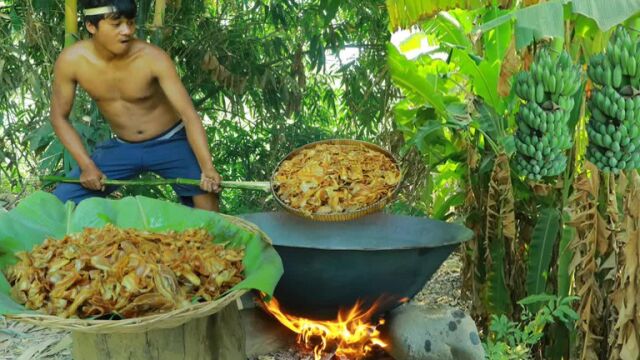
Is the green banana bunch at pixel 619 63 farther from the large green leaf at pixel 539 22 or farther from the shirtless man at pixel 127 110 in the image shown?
the shirtless man at pixel 127 110

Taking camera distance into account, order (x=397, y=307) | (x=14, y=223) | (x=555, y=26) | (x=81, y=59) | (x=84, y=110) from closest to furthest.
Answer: (x=555, y=26), (x=14, y=223), (x=397, y=307), (x=81, y=59), (x=84, y=110)

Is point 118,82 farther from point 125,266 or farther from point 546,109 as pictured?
point 546,109

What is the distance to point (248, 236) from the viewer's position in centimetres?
261

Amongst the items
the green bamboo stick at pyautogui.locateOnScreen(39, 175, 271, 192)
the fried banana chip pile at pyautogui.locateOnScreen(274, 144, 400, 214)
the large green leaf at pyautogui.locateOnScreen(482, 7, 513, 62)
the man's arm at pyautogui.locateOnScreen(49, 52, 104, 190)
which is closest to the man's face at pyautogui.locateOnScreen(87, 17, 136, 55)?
the man's arm at pyautogui.locateOnScreen(49, 52, 104, 190)

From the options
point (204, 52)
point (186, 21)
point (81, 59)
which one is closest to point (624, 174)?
point (81, 59)

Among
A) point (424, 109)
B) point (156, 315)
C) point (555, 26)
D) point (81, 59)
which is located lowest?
point (156, 315)

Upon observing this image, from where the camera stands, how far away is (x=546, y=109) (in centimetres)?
251

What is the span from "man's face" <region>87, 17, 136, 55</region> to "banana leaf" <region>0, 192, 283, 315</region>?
1.00 m

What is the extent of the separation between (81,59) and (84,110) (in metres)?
1.38

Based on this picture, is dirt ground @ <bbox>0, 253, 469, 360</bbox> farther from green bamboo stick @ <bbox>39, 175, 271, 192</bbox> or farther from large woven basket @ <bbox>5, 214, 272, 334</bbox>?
large woven basket @ <bbox>5, 214, 272, 334</bbox>

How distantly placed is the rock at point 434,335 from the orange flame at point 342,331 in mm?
95

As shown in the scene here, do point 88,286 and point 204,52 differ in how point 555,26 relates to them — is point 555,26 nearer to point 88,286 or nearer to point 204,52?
point 88,286

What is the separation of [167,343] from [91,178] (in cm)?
143

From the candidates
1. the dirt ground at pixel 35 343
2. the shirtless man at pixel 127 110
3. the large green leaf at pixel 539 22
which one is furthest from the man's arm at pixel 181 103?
the large green leaf at pixel 539 22
